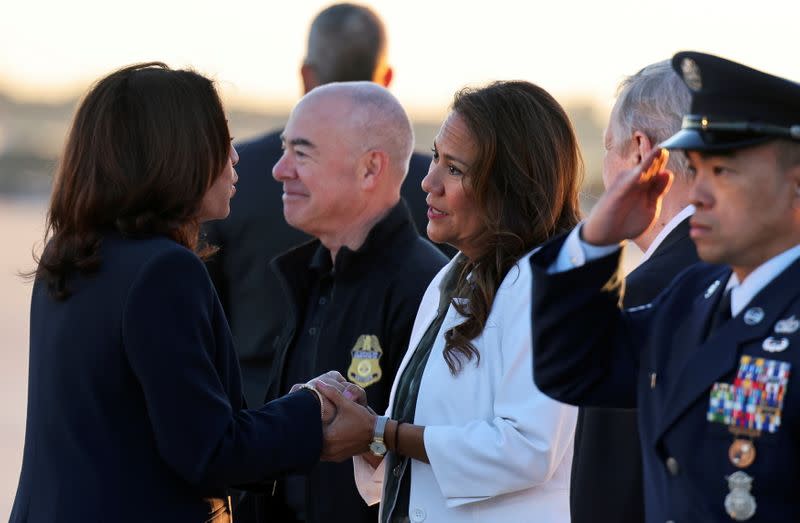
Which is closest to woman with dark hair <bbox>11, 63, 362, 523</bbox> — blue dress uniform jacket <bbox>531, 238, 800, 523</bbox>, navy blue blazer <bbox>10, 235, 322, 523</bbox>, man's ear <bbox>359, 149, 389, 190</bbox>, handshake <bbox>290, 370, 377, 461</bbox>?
navy blue blazer <bbox>10, 235, 322, 523</bbox>

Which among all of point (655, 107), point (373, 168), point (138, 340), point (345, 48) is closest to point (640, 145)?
point (655, 107)

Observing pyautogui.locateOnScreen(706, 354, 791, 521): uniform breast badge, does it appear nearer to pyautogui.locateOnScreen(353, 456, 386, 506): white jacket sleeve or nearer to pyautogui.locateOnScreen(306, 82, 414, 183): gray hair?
pyautogui.locateOnScreen(353, 456, 386, 506): white jacket sleeve

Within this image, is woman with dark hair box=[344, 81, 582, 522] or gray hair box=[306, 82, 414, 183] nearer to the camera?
woman with dark hair box=[344, 81, 582, 522]

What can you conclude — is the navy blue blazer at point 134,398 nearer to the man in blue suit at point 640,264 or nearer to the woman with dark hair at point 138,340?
the woman with dark hair at point 138,340

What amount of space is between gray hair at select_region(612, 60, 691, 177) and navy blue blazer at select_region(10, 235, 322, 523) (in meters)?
1.25

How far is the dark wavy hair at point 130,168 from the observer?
3.04 m

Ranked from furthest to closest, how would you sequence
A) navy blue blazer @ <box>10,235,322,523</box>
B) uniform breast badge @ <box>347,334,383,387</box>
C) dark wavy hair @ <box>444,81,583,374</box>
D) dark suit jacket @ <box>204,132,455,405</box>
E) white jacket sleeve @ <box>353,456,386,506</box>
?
dark suit jacket @ <box>204,132,455,405</box>
uniform breast badge @ <box>347,334,383,387</box>
white jacket sleeve @ <box>353,456,386,506</box>
dark wavy hair @ <box>444,81,583,374</box>
navy blue blazer @ <box>10,235,322,523</box>

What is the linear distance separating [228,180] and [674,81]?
1.22 metres

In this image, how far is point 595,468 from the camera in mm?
3457

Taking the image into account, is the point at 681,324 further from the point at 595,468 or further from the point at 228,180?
the point at 228,180

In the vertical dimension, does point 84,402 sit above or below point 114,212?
below

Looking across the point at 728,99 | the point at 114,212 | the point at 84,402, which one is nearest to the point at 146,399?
the point at 84,402

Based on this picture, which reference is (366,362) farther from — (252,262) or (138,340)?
(138,340)

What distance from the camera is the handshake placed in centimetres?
335
